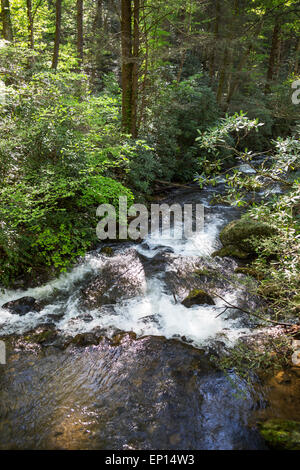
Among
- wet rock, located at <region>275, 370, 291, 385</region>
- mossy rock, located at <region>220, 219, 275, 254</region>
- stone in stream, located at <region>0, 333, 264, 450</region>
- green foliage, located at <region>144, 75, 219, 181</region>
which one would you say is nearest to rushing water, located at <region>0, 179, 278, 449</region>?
stone in stream, located at <region>0, 333, 264, 450</region>

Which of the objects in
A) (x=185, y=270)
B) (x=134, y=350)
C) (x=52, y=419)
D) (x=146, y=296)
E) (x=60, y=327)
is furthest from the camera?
(x=185, y=270)

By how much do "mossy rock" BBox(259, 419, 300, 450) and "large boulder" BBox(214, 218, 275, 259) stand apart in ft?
15.1

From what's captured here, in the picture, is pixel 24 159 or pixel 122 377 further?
pixel 24 159

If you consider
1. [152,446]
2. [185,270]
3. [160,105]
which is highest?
[160,105]

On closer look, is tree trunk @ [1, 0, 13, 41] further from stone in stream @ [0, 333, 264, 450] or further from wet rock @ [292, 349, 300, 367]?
wet rock @ [292, 349, 300, 367]

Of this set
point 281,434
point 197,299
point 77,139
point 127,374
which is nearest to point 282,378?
point 281,434

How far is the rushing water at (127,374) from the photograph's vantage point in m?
3.47

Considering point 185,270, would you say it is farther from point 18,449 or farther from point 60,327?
Answer: point 18,449

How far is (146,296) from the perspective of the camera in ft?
20.6

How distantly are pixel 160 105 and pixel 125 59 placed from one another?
3754mm

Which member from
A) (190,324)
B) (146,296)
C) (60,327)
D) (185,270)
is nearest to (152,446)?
(190,324)

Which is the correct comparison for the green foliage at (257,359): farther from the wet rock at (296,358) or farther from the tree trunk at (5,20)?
the tree trunk at (5,20)

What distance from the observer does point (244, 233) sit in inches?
311

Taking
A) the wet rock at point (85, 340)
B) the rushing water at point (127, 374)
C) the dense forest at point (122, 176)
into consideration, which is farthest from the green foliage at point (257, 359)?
the wet rock at point (85, 340)
